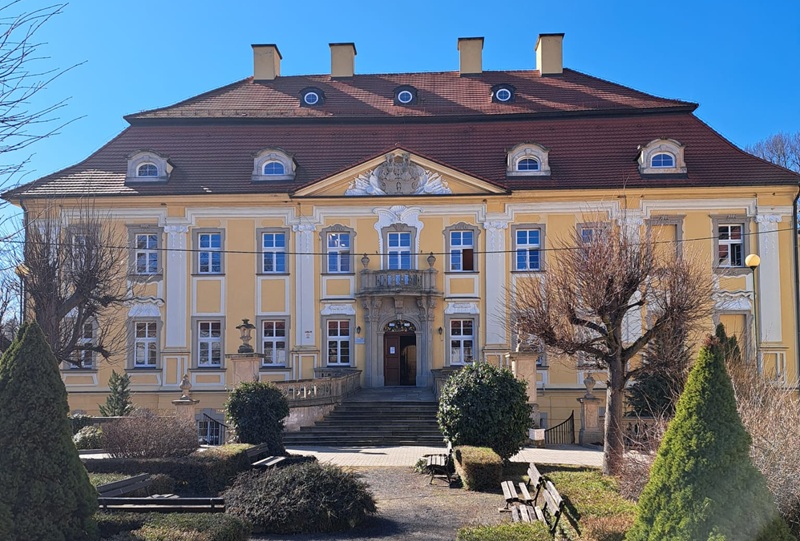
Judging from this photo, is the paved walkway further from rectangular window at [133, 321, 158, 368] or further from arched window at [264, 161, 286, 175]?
arched window at [264, 161, 286, 175]

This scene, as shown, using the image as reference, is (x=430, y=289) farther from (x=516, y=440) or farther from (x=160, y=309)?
(x=516, y=440)

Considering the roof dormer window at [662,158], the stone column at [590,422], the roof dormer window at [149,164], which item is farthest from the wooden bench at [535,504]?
the roof dormer window at [149,164]

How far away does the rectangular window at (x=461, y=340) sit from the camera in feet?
94.1

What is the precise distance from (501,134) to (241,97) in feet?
35.2

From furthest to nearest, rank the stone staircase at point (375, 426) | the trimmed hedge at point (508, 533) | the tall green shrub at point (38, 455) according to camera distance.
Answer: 1. the stone staircase at point (375, 426)
2. the trimmed hedge at point (508, 533)
3. the tall green shrub at point (38, 455)

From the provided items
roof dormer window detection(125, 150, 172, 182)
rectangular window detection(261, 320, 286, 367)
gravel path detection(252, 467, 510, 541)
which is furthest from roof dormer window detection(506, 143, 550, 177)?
gravel path detection(252, 467, 510, 541)

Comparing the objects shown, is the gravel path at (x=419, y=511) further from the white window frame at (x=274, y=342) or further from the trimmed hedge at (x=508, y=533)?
the white window frame at (x=274, y=342)

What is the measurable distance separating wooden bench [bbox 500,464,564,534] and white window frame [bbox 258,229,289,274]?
57.9 ft

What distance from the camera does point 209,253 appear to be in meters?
29.2

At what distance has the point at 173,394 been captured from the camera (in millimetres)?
28250

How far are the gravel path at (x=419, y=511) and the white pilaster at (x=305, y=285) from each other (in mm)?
13410

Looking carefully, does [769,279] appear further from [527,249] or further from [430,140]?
[430,140]

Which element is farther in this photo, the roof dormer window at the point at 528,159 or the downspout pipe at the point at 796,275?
the roof dormer window at the point at 528,159

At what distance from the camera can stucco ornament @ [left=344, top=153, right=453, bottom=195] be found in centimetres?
2869
